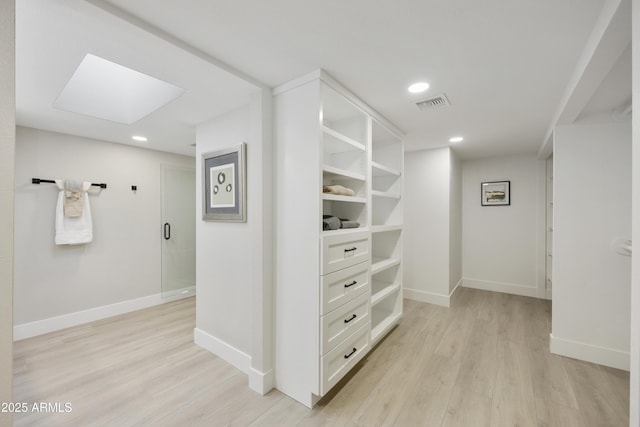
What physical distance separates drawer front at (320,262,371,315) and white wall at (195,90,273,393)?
476 millimetres

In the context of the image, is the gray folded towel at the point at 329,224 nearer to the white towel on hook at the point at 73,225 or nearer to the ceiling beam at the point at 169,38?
the ceiling beam at the point at 169,38

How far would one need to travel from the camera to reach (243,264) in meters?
2.37

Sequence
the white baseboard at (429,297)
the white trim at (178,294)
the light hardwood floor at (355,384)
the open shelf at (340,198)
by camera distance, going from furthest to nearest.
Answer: the white trim at (178,294) < the white baseboard at (429,297) < the open shelf at (340,198) < the light hardwood floor at (355,384)

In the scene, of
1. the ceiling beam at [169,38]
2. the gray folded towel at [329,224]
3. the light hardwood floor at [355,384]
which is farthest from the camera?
the gray folded towel at [329,224]

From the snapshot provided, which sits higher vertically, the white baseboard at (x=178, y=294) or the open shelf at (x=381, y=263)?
the open shelf at (x=381, y=263)

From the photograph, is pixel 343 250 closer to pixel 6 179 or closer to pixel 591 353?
pixel 6 179

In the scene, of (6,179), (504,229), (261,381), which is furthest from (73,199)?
(504,229)

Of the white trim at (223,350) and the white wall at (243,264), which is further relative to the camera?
the white trim at (223,350)

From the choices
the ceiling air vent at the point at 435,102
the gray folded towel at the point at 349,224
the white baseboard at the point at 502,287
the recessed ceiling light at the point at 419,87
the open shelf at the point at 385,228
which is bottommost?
the white baseboard at the point at 502,287

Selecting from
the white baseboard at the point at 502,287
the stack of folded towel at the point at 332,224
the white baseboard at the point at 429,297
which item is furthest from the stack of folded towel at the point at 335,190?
the white baseboard at the point at 502,287

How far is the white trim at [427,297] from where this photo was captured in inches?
155

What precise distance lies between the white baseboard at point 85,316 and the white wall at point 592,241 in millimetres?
4911

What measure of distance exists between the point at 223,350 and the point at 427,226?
3.23 m

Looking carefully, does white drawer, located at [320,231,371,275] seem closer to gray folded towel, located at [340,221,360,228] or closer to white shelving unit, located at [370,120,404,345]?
gray folded towel, located at [340,221,360,228]
